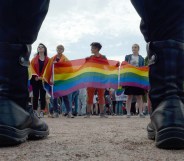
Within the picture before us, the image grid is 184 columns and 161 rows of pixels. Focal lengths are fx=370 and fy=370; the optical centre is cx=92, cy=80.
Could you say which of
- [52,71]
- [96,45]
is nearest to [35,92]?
[52,71]

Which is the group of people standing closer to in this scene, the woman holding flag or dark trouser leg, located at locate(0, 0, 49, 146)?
the woman holding flag

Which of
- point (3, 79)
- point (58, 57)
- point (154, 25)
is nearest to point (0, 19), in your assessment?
point (3, 79)

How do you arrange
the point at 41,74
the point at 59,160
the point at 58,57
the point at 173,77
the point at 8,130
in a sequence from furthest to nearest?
1. the point at 58,57
2. the point at 41,74
3. the point at 173,77
4. the point at 8,130
5. the point at 59,160

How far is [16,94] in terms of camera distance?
5.79 ft

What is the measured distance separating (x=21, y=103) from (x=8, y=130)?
0.26m

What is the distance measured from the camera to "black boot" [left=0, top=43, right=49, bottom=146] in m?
1.64

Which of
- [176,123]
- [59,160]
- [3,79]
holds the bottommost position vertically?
[59,160]

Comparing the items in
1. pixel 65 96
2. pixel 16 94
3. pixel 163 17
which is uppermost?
pixel 163 17

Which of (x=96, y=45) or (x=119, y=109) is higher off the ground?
(x=96, y=45)

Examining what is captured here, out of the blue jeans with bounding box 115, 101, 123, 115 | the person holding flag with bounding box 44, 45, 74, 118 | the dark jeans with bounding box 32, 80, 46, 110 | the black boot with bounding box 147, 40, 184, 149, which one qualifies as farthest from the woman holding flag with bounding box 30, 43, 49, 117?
the blue jeans with bounding box 115, 101, 123, 115

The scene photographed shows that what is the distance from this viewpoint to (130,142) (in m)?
1.74

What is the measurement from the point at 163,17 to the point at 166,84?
0.32 m

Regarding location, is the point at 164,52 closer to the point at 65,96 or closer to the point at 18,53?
the point at 18,53

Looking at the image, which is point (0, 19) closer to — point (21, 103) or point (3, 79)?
point (3, 79)
